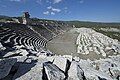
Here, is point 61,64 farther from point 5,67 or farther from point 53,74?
point 5,67

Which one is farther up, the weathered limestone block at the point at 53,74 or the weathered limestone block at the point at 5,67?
the weathered limestone block at the point at 5,67

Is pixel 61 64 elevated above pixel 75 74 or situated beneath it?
elevated above

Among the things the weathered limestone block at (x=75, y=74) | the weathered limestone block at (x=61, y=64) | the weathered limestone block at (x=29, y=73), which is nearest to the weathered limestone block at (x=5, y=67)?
the weathered limestone block at (x=29, y=73)

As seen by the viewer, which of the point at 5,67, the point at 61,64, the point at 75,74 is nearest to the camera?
the point at 5,67

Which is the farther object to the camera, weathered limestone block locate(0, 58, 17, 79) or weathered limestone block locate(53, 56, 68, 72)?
weathered limestone block locate(53, 56, 68, 72)

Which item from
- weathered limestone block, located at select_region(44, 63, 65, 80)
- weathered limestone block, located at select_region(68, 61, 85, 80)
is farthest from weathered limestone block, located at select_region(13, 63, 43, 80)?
weathered limestone block, located at select_region(68, 61, 85, 80)

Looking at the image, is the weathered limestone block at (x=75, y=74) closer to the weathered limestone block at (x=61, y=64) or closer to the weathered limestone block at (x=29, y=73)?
the weathered limestone block at (x=61, y=64)

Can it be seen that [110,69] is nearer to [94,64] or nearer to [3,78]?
[94,64]

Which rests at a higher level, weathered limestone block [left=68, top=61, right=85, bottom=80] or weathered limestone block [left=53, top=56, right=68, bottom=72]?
weathered limestone block [left=53, top=56, right=68, bottom=72]

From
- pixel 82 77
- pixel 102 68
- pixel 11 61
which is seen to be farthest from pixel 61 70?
pixel 102 68

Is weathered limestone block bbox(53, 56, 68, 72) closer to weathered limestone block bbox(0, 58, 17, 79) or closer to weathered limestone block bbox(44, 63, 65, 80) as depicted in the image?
weathered limestone block bbox(44, 63, 65, 80)

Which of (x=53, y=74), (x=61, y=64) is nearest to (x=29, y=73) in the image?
(x=53, y=74)

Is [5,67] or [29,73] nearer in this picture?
[29,73]

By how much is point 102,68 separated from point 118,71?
84 centimetres
